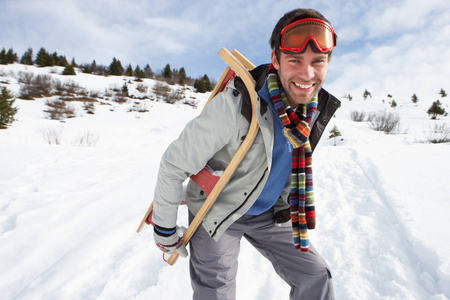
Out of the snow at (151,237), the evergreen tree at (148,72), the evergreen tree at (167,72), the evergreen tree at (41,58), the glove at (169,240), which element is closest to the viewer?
the glove at (169,240)

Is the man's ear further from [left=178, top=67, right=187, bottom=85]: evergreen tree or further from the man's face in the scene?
[left=178, top=67, right=187, bottom=85]: evergreen tree

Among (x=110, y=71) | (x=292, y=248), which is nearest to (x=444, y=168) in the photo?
(x=292, y=248)

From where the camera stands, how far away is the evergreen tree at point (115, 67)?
35.3 m

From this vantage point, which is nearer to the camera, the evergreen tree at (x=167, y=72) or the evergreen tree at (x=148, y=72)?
the evergreen tree at (x=167, y=72)

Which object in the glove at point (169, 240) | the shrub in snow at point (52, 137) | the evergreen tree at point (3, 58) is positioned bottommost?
the shrub in snow at point (52, 137)

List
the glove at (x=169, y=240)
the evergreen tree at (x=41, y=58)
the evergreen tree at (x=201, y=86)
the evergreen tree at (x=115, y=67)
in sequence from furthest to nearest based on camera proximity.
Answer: the evergreen tree at (x=115, y=67)
the evergreen tree at (x=201, y=86)
the evergreen tree at (x=41, y=58)
the glove at (x=169, y=240)

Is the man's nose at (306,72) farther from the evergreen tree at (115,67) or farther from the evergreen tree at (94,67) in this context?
the evergreen tree at (94,67)

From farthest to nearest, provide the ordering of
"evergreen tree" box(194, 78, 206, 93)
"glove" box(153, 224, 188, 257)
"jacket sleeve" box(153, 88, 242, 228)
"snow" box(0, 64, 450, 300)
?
"evergreen tree" box(194, 78, 206, 93) → "snow" box(0, 64, 450, 300) → "glove" box(153, 224, 188, 257) → "jacket sleeve" box(153, 88, 242, 228)

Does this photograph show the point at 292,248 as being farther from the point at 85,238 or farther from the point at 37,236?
the point at 37,236

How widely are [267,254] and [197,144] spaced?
0.93 m

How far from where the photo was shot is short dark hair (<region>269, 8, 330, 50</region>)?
1.34m

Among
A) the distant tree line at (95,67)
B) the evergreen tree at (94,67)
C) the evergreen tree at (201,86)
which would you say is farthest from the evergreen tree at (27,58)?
the evergreen tree at (201,86)

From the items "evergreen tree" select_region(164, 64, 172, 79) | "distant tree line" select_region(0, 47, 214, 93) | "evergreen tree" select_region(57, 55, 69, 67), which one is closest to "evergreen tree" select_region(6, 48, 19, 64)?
"distant tree line" select_region(0, 47, 214, 93)

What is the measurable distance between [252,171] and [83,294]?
66.2 inches
